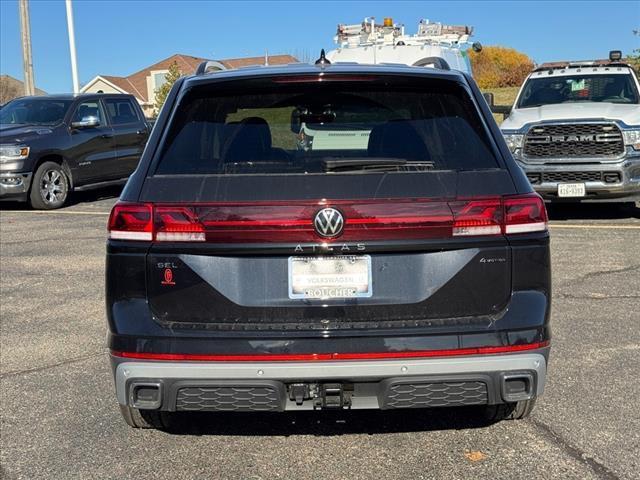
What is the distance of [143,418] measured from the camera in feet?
11.9

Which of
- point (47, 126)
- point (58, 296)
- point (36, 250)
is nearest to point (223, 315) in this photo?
point (58, 296)

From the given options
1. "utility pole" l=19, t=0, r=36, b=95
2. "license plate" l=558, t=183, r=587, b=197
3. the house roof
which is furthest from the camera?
the house roof

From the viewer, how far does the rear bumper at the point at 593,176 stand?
931cm

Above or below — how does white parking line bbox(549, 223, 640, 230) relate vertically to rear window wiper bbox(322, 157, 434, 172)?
below

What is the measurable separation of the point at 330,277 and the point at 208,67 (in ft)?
5.63

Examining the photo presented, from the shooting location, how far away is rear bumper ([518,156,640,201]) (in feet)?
30.6

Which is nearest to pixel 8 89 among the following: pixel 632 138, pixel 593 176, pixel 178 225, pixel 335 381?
pixel 593 176

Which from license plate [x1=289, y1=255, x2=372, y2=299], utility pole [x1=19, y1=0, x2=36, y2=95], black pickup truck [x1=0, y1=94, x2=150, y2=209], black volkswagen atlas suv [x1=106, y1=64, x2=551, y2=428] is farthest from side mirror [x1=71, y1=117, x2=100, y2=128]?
utility pole [x1=19, y1=0, x2=36, y2=95]

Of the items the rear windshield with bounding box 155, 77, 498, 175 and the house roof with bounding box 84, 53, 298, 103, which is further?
the house roof with bounding box 84, 53, 298, 103

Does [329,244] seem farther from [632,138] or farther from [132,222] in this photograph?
[632,138]

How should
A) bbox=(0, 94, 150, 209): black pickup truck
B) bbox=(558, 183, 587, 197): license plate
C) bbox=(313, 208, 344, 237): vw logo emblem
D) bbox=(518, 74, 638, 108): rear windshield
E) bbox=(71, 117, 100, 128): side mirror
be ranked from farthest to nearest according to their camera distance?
bbox=(71, 117, 100, 128): side mirror
bbox=(0, 94, 150, 209): black pickup truck
bbox=(518, 74, 638, 108): rear windshield
bbox=(558, 183, 587, 197): license plate
bbox=(313, 208, 344, 237): vw logo emblem

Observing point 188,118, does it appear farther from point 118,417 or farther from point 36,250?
point 36,250

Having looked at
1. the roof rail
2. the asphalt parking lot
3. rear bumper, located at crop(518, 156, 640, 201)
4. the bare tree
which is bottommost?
the asphalt parking lot

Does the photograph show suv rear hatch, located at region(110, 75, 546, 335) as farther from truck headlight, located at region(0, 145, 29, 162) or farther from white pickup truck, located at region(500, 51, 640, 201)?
truck headlight, located at region(0, 145, 29, 162)
